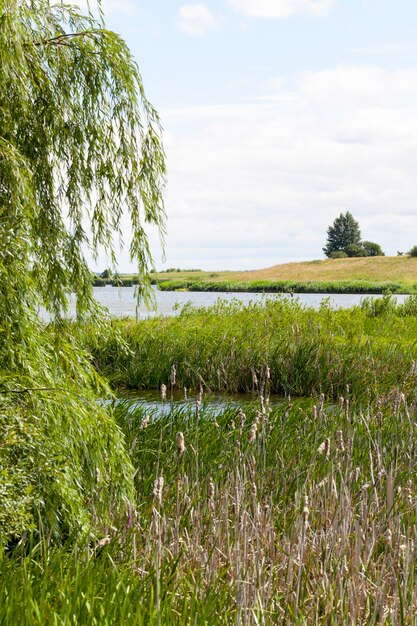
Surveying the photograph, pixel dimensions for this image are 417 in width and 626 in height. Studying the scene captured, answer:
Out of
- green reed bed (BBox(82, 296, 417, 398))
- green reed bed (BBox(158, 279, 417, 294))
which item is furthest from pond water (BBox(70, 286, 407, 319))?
green reed bed (BBox(82, 296, 417, 398))

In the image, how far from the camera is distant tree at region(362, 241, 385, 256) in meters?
92.6

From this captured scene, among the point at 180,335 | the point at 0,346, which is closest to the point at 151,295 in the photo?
the point at 0,346

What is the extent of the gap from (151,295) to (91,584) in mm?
2960

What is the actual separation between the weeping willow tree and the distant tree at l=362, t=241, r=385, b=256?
8908cm

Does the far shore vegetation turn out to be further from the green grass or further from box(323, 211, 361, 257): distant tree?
the green grass

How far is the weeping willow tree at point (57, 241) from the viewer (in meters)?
4.41

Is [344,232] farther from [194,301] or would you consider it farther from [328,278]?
[194,301]

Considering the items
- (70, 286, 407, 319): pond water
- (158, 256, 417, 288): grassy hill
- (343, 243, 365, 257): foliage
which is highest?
(343, 243, 365, 257): foliage

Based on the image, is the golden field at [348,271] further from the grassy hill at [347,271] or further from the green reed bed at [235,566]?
the green reed bed at [235,566]

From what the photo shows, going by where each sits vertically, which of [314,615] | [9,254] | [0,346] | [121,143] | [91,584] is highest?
[121,143]

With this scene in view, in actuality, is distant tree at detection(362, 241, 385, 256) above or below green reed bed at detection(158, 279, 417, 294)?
above

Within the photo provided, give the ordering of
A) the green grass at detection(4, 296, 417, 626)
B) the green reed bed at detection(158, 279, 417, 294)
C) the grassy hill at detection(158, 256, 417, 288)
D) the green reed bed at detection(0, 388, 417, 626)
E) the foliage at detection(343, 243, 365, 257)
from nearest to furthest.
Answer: the green reed bed at detection(0, 388, 417, 626) → the green grass at detection(4, 296, 417, 626) → the green reed bed at detection(158, 279, 417, 294) → the grassy hill at detection(158, 256, 417, 288) → the foliage at detection(343, 243, 365, 257)

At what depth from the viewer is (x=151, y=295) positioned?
602 cm

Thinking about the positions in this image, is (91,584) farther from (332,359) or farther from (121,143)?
(332,359)
